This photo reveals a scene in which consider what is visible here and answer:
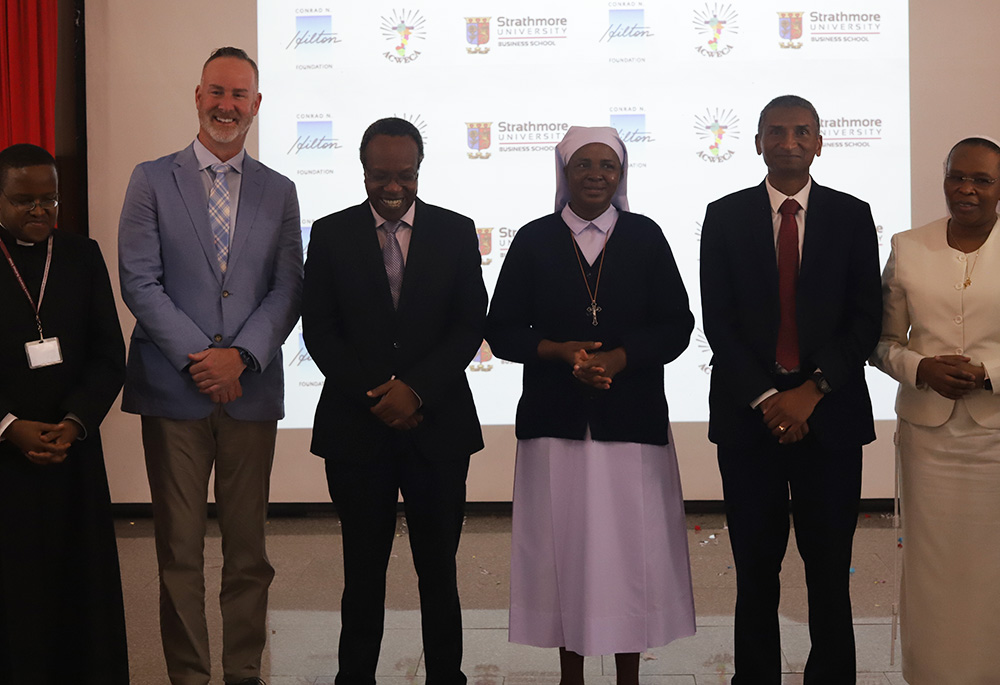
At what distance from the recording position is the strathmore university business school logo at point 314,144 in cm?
562

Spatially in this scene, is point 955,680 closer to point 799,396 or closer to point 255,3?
point 799,396

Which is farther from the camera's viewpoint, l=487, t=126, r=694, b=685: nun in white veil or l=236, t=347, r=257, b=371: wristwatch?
l=236, t=347, r=257, b=371: wristwatch

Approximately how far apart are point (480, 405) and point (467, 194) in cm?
123

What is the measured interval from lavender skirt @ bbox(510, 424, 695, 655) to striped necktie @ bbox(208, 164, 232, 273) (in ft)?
3.85

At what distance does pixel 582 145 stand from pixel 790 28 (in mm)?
3122

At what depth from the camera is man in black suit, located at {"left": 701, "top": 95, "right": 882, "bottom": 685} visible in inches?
112

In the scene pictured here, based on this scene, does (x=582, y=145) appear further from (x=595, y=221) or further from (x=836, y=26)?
(x=836, y=26)

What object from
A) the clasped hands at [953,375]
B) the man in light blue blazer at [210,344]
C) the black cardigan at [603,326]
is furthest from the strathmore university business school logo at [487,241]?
the clasped hands at [953,375]

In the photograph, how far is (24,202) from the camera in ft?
9.20

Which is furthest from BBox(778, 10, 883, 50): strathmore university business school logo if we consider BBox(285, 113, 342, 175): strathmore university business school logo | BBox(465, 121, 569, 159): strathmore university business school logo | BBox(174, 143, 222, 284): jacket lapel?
BBox(174, 143, 222, 284): jacket lapel

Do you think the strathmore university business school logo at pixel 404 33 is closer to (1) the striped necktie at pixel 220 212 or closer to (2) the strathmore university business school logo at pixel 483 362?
(2) the strathmore university business school logo at pixel 483 362

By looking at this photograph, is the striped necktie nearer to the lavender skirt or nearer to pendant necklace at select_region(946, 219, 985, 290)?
the lavender skirt

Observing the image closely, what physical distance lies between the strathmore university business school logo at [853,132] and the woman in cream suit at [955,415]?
2731 millimetres

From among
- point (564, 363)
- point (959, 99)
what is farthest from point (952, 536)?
point (959, 99)
